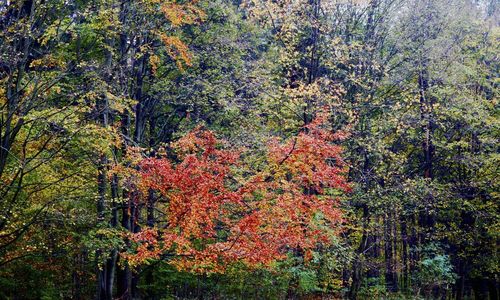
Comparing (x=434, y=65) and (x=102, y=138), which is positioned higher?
(x=434, y=65)

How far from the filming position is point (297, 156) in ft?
34.5

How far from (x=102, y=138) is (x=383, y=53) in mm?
12811

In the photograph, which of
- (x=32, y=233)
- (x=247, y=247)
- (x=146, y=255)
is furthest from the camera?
(x=32, y=233)

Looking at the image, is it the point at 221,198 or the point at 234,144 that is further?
the point at 234,144

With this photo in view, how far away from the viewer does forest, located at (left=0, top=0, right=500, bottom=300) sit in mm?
10531

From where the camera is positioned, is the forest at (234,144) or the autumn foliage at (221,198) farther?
the forest at (234,144)

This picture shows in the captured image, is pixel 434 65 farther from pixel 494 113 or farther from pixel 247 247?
Answer: pixel 247 247

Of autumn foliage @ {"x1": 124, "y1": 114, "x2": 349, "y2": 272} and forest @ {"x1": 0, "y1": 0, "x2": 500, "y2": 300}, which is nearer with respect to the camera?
autumn foliage @ {"x1": 124, "y1": 114, "x2": 349, "y2": 272}

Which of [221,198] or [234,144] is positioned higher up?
[234,144]

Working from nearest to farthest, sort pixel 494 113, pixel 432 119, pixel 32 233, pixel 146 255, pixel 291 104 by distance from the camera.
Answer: pixel 146 255
pixel 32 233
pixel 291 104
pixel 432 119
pixel 494 113

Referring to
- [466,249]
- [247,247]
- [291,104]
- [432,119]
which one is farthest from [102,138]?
[466,249]

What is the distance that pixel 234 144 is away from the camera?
13.4 meters

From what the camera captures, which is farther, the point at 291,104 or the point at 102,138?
the point at 291,104

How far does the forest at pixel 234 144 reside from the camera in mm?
10531
